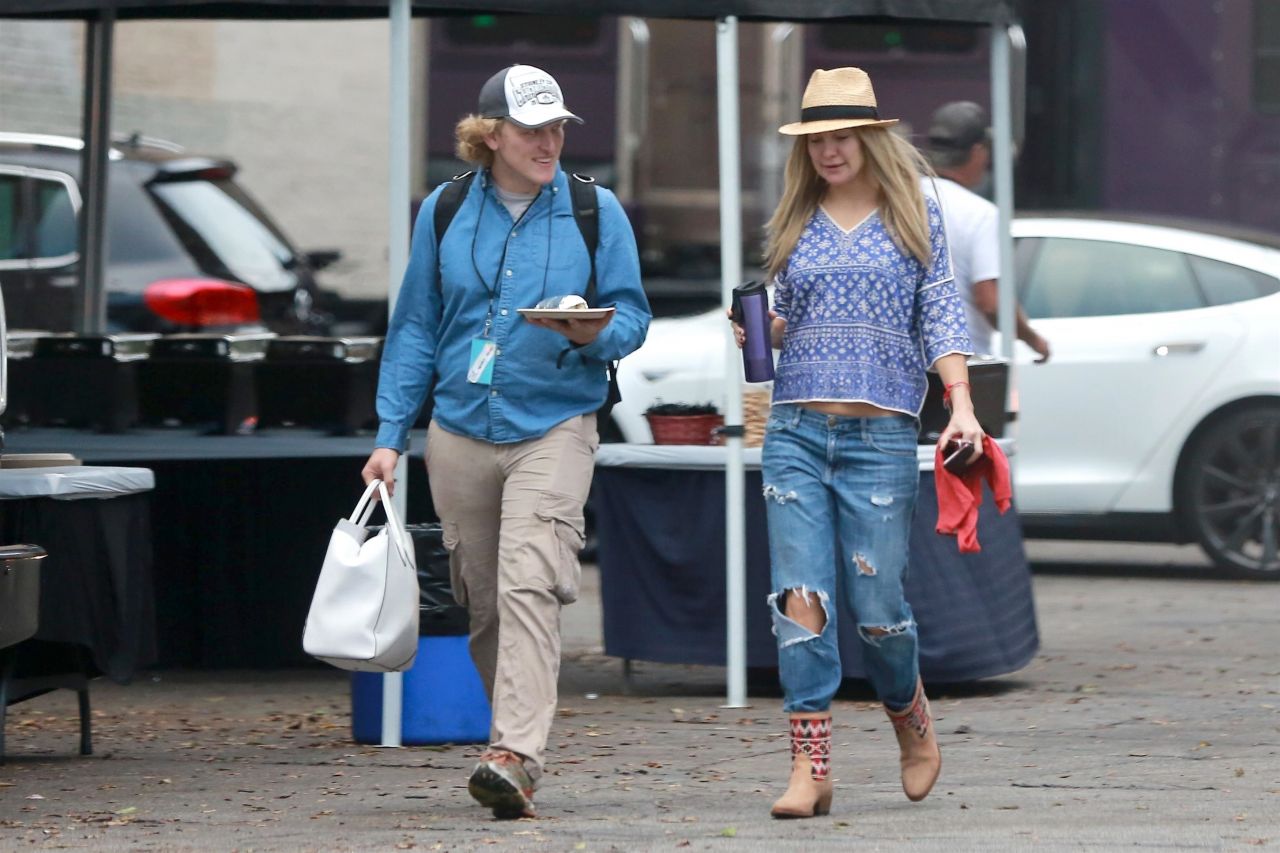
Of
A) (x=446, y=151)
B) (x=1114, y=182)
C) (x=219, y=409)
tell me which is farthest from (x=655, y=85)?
(x=219, y=409)

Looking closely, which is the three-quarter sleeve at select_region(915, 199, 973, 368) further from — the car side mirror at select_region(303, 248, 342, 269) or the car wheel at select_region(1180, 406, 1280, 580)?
the car side mirror at select_region(303, 248, 342, 269)

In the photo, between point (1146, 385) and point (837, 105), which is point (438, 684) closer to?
point (837, 105)

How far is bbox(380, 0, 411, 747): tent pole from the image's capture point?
284 inches

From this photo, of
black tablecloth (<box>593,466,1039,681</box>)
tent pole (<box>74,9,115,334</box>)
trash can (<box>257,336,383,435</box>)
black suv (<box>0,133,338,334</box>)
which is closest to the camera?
black tablecloth (<box>593,466,1039,681</box>)

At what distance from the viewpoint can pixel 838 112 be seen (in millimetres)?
6027

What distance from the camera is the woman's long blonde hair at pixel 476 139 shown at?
244 inches

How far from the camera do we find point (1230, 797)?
6.21 metres

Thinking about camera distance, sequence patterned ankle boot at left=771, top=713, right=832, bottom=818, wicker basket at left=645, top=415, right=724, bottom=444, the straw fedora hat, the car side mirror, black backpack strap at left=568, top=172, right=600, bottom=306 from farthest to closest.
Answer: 1. the car side mirror
2. wicker basket at left=645, top=415, right=724, bottom=444
3. black backpack strap at left=568, top=172, right=600, bottom=306
4. the straw fedora hat
5. patterned ankle boot at left=771, top=713, right=832, bottom=818

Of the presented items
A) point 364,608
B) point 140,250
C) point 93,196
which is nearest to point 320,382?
point 93,196

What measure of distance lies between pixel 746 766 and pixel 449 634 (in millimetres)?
1003

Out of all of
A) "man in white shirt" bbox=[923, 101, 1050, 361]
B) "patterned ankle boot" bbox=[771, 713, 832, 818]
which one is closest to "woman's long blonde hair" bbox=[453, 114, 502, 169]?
"patterned ankle boot" bbox=[771, 713, 832, 818]

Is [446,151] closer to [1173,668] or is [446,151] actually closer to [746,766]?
[1173,668]

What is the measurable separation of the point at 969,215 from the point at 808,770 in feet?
9.68

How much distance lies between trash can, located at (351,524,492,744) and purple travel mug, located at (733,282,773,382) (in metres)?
1.51
